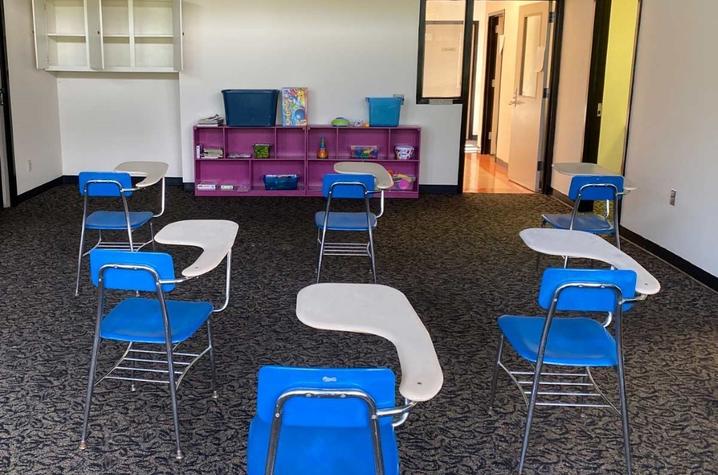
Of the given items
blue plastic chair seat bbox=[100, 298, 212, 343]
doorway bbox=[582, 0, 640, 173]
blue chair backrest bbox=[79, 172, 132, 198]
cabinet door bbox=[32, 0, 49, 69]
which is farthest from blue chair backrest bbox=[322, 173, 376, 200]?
cabinet door bbox=[32, 0, 49, 69]

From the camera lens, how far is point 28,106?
24.7 feet

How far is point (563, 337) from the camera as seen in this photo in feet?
9.16

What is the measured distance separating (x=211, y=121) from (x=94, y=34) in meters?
1.58

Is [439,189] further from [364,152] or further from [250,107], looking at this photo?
[250,107]

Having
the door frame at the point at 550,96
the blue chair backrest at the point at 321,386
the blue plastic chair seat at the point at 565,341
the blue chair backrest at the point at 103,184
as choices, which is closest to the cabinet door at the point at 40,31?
the blue chair backrest at the point at 103,184

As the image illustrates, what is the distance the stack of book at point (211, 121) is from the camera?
788 centimetres

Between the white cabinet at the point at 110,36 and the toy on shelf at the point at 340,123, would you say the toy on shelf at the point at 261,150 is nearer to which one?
the toy on shelf at the point at 340,123

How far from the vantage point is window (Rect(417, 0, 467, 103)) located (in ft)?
26.7

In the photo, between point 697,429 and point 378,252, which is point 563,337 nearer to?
point 697,429

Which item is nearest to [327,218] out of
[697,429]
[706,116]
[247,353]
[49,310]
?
[247,353]

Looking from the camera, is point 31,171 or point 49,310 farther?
point 31,171

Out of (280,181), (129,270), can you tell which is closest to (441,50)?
(280,181)

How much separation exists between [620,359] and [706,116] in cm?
328

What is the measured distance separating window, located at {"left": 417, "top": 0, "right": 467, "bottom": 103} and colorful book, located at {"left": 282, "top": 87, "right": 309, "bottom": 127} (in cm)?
137
